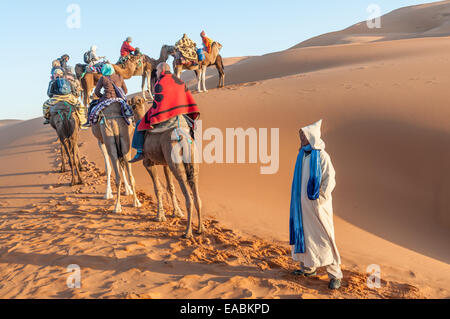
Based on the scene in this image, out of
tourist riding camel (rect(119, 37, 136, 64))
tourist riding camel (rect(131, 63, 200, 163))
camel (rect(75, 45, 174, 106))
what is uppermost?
tourist riding camel (rect(119, 37, 136, 64))

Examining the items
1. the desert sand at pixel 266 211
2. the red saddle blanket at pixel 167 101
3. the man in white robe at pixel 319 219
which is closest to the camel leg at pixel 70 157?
the desert sand at pixel 266 211

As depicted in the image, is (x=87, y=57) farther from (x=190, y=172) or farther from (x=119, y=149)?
(x=190, y=172)

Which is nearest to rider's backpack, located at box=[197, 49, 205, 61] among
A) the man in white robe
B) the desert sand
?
the desert sand

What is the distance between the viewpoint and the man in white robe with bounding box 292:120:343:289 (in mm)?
4145

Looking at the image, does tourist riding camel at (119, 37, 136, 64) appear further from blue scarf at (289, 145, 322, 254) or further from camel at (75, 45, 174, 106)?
blue scarf at (289, 145, 322, 254)

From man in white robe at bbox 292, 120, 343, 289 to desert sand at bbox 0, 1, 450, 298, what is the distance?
0.36 m

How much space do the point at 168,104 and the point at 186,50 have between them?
11672mm

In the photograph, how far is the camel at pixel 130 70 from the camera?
14.7 meters

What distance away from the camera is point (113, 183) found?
9.38 m

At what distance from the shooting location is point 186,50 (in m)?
16.5

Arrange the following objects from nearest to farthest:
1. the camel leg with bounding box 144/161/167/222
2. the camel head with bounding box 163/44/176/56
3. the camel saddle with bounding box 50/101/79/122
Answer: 1. the camel leg with bounding box 144/161/167/222
2. the camel saddle with bounding box 50/101/79/122
3. the camel head with bounding box 163/44/176/56

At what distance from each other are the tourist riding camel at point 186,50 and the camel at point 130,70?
1.48 metres

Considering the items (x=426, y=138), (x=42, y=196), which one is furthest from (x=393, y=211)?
(x=42, y=196)

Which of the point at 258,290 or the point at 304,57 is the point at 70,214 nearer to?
the point at 258,290
